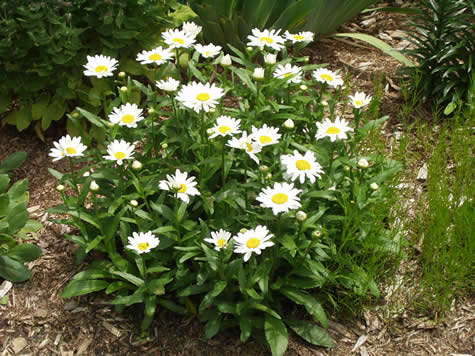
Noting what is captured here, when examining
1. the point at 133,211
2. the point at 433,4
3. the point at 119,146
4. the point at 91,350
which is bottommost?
the point at 91,350

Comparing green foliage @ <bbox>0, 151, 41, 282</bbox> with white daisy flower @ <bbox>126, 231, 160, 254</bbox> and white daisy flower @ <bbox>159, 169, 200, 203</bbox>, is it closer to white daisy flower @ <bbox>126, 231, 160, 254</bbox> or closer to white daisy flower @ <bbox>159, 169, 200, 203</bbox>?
white daisy flower @ <bbox>126, 231, 160, 254</bbox>

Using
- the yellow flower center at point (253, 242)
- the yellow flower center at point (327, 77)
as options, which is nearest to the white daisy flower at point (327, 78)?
the yellow flower center at point (327, 77)

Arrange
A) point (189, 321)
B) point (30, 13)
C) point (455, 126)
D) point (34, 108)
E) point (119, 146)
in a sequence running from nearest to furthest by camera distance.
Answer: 1. point (119, 146)
2. point (189, 321)
3. point (30, 13)
4. point (455, 126)
5. point (34, 108)

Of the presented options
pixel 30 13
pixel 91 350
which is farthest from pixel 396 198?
pixel 30 13

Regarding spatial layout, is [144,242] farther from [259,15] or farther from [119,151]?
[259,15]

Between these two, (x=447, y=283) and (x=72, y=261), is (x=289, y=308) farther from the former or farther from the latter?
(x=72, y=261)

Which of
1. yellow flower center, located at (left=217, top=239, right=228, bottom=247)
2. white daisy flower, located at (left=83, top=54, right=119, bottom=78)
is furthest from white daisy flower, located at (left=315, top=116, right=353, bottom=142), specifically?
white daisy flower, located at (left=83, top=54, right=119, bottom=78)
